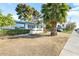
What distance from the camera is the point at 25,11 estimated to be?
15.7 ft

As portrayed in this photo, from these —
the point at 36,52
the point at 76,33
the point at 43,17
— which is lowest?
the point at 36,52

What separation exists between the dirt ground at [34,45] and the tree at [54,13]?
19cm

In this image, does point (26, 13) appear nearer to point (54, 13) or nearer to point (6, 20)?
point (6, 20)

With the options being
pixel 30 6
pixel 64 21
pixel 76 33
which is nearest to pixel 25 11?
pixel 30 6

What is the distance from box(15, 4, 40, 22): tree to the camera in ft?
15.4

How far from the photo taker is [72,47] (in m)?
4.67

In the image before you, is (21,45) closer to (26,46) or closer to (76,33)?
(26,46)

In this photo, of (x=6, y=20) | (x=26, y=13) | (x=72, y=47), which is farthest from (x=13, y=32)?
(x=72, y=47)

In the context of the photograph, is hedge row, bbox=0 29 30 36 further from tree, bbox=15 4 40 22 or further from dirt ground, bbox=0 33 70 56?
tree, bbox=15 4 40 22

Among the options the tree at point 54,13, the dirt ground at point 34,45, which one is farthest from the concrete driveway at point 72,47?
the tree at point 54,13

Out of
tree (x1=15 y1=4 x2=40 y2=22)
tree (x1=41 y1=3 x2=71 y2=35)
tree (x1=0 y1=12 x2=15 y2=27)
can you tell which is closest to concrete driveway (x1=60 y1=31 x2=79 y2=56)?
tree (x1=41 y1=3 x2=71 y2=35)

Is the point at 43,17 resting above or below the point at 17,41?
above

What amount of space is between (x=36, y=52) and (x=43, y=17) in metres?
0.74

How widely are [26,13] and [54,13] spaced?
1.91 ft
